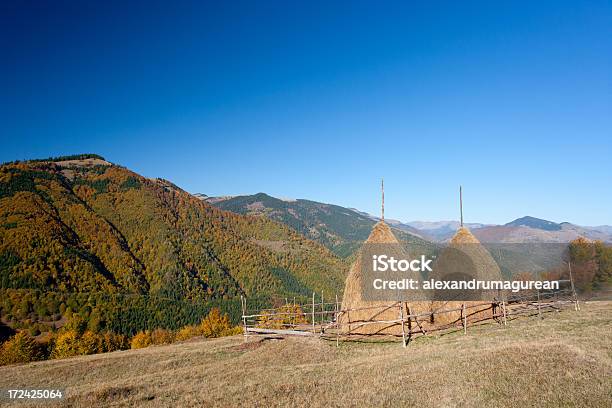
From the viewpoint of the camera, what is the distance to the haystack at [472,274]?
21.6m

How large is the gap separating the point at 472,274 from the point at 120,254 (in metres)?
156

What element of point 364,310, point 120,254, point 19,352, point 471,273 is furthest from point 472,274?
point 120,254

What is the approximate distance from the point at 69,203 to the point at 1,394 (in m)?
186

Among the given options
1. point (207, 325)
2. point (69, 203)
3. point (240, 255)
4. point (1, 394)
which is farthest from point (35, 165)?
point (1, 394)

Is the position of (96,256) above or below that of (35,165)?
below

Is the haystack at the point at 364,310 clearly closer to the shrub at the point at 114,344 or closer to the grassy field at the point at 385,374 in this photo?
the grassy field at the point at 385,374

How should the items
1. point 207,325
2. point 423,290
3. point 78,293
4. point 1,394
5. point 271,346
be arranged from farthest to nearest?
1. point 78,293
2. point 207,325
3. point 423,290
4. point 271,346
5. point 1,394

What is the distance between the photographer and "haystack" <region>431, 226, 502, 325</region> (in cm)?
2159

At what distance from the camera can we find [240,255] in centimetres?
17600

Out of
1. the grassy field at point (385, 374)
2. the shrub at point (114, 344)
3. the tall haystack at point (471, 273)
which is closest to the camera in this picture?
the grassy field at point (385, 374)

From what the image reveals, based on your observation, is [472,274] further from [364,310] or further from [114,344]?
[114,344]

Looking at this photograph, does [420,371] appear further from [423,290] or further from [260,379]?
[423,290]

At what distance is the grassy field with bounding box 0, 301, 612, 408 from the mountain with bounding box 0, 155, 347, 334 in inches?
3704

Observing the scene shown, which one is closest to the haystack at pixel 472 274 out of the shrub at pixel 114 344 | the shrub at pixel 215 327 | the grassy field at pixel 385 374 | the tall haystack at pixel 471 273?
the tall haystack at pixel 471 273
